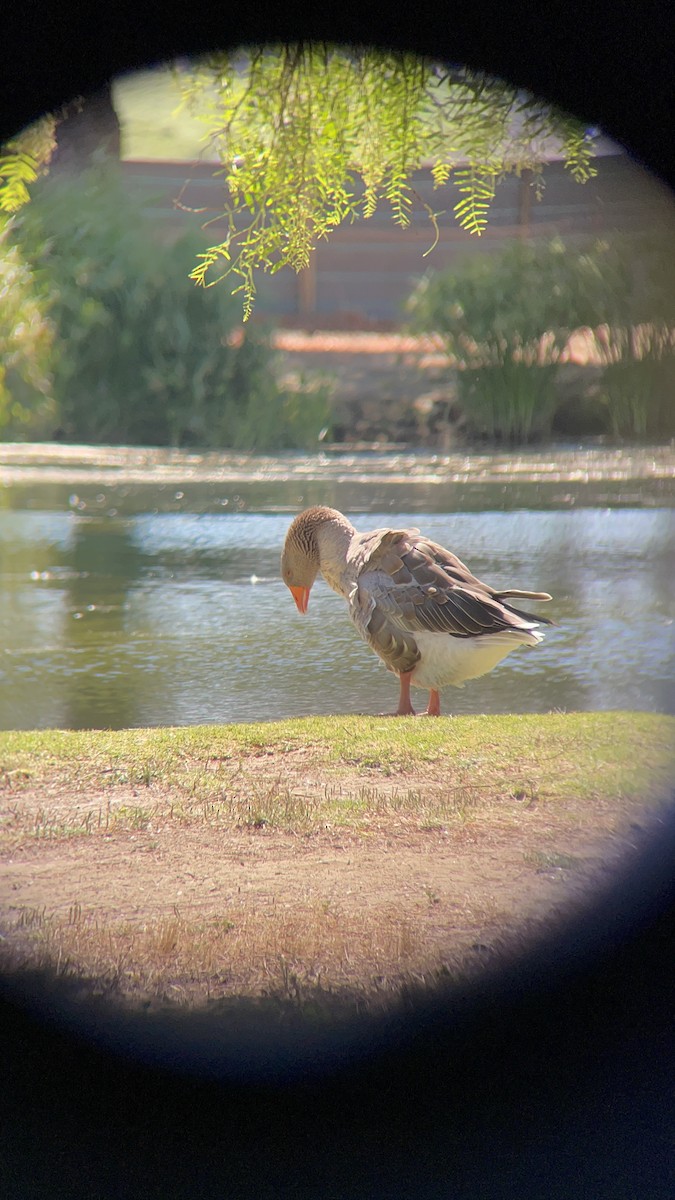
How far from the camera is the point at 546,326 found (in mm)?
4699

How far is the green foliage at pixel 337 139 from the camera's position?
2.85 metres

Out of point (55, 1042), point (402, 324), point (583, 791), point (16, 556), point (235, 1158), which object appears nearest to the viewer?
point (235, 1158)

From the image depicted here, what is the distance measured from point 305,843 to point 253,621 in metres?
2.43

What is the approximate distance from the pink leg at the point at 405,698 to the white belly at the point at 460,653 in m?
0.03

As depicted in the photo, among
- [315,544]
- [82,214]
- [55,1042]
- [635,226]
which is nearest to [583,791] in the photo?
[315,544]

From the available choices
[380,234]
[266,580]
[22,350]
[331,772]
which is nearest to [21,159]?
[380,234]

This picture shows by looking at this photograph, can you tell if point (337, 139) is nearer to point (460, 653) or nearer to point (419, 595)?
point (419, 595)

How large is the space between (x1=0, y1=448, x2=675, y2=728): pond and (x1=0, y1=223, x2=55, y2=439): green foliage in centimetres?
45

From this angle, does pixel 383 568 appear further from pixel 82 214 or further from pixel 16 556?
pixel 16 556

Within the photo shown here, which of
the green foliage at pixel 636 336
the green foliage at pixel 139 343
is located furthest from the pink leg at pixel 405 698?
the green foliage at pixel 139 343

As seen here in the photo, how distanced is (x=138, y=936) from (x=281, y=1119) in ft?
2.00

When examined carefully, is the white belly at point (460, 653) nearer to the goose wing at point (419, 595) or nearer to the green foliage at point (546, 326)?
the goose wing at point (419, 595)

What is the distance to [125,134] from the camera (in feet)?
11.3

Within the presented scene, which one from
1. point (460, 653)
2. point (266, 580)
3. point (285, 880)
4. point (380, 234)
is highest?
point (380, 234)
